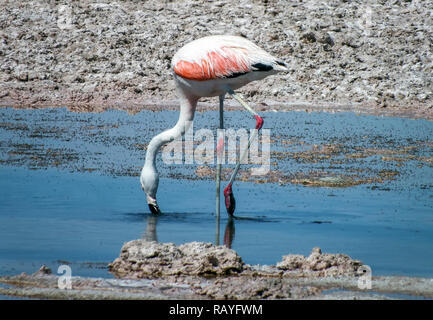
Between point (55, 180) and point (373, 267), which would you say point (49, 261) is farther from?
point (55, 180)

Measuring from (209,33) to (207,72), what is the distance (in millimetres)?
15783

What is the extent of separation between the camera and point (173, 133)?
9023 millimetres

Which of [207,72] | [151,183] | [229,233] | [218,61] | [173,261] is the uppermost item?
[218,61]

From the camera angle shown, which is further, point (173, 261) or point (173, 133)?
point (173, 133)

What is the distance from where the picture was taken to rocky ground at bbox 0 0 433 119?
21656 mm

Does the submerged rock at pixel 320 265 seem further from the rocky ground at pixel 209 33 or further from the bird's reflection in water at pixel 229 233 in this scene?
the rocky ground at pixel 209 33

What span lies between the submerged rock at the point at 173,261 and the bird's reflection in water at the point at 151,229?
46.4 inches

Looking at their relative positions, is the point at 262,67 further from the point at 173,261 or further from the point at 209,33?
the point at 209,33

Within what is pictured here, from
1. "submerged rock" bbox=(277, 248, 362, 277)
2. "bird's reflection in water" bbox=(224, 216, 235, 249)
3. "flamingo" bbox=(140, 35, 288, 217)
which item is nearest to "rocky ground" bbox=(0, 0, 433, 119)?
"flamingo" bbox=(140, 35, 288, 217)

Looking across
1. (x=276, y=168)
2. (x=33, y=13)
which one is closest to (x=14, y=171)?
(x=276, y=168)

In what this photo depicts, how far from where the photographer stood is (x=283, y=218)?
9.01 meters

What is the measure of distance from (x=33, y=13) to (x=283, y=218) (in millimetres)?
→ 19415

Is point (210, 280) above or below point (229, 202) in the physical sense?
below

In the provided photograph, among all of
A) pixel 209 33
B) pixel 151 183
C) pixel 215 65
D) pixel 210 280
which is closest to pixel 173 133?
pixel 151 183
